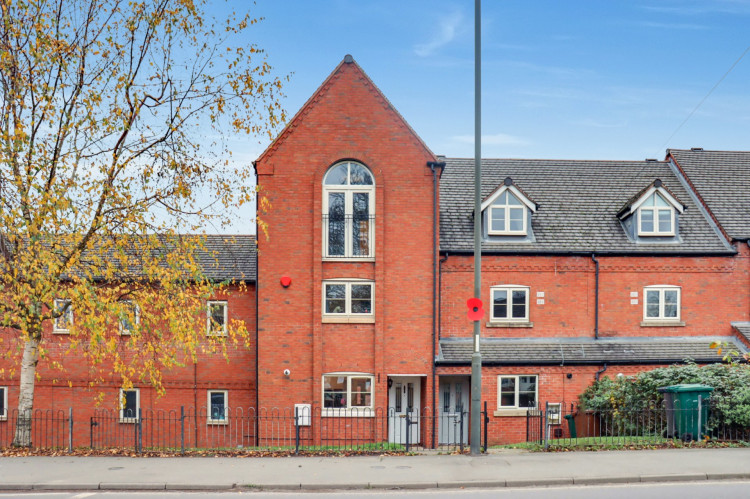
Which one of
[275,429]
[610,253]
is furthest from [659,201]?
[275,429]

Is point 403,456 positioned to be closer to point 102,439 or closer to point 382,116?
point 382,116

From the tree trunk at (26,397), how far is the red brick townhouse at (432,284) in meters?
6.18

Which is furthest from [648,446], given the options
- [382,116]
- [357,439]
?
[382,116]

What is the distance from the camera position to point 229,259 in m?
24.4

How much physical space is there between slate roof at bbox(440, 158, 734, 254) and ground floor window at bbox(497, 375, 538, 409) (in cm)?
399

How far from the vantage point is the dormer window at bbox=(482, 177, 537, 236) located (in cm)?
2255

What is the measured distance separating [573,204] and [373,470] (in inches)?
581

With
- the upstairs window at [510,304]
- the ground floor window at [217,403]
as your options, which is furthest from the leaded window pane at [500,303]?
the ground floor window at [217,403]

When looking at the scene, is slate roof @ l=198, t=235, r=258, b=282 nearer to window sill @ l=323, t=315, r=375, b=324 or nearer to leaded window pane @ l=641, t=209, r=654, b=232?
window sill @ l=323, t=315, r=375, b=324

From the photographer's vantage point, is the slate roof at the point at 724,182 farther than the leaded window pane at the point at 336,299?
Yes

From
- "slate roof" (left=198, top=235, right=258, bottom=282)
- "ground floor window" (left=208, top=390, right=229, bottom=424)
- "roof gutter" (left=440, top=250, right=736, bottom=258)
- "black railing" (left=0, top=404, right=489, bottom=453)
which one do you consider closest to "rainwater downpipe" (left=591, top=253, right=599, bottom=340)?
"roof gutter" (left=440, top=250, right=736, bottom=258)

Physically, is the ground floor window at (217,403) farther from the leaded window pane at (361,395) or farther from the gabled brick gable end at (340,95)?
the gabled brick gable end at (340,95)

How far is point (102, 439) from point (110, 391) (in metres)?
1.53

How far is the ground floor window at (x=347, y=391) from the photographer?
20.3 metres
